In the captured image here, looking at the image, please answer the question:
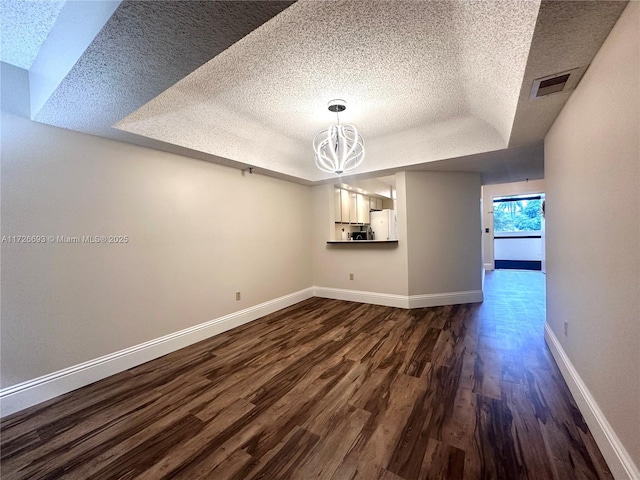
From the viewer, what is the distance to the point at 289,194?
438 cm

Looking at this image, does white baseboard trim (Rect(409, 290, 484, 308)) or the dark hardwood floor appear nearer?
the dark hardwood floor

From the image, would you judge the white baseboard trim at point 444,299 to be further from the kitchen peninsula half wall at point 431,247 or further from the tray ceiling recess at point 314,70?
the tray ceiling recess at point 314,70

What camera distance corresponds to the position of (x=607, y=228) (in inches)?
50.7

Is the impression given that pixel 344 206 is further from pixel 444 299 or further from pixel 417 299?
pixel 444 299

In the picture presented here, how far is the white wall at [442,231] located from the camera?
13.0 feet

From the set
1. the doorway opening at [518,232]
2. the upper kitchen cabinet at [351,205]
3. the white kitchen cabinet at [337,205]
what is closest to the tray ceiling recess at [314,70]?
the white kitchen cabinet at [337,205]

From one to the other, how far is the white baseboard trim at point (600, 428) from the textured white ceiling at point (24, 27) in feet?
12.1

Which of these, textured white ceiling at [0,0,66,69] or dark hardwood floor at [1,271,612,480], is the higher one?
textured white ceiling at [0,0,66,69]

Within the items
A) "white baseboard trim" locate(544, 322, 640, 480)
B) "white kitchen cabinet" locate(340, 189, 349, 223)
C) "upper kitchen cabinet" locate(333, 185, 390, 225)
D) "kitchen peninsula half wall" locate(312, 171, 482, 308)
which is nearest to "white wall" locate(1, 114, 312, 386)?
"upper kitchen cabinet" locate(333, 185, 390, 225)

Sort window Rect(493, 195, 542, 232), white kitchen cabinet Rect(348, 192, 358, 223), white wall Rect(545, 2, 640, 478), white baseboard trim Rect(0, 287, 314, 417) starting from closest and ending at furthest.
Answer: white wall Rect(545, 2, 640, 478) < white baseboard trim Rect(0, 287, 314, 417) < white kitchen cabinet Rect(348, 192, 358, 223) < window Rect(493, 195, 542, 232)

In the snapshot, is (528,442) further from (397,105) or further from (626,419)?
(397,105)

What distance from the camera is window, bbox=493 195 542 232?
8406 mm

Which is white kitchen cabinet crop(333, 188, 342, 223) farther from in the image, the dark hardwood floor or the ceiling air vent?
the ceiling air vent

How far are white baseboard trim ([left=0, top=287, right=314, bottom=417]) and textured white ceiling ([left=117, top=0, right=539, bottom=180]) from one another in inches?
79.9
